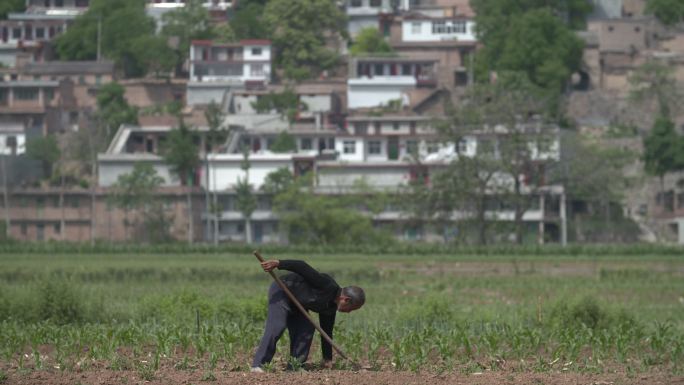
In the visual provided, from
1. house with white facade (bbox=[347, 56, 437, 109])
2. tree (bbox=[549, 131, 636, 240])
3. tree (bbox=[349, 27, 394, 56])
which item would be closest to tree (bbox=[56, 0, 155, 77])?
tree (bbox=[349, 27, 394, 56])

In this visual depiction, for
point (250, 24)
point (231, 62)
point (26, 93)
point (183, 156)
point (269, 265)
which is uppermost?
point (250, 24)

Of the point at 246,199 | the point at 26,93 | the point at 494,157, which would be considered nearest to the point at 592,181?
the point at 494,157

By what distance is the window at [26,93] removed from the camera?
93375 mm

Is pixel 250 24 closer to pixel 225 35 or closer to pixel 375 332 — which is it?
pixel 225 35

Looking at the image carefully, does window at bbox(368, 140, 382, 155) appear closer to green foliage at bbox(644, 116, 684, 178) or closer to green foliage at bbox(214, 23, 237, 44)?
green foliage at bbox(644, 116, 684, 178)

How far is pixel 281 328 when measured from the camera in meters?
20.7

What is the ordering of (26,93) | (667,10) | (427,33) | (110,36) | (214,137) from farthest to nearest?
(110,36), (667,10), (427,33), (26,93), (214,137)

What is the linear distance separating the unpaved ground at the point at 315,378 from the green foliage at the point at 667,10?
265 ft

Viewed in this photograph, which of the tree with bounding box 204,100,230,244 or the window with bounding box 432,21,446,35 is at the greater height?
the window with bounding box 432,21,446,35

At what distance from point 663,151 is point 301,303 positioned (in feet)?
198

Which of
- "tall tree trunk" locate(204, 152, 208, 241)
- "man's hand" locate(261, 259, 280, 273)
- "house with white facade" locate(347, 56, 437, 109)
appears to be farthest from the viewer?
"house with white facade" locate(347, 56, 437, 109)

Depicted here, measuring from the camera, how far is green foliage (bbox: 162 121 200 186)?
79.8 metres

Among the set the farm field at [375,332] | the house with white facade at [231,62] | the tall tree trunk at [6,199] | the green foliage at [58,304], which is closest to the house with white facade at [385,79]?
the house with white facade at [231,62]

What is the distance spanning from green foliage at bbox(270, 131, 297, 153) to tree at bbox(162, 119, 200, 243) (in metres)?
4.80
